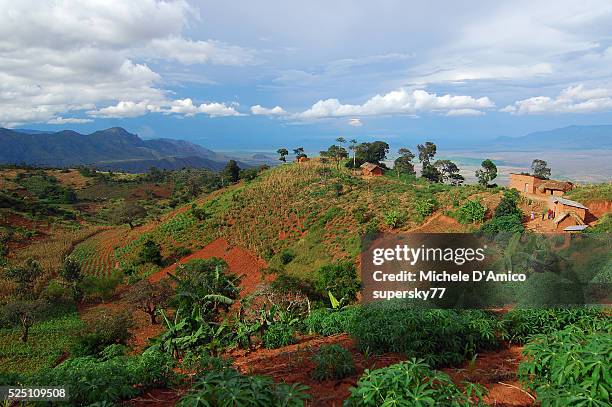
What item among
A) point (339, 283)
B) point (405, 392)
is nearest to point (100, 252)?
point (339, 283)

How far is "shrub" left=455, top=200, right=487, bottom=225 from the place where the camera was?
75.8ft

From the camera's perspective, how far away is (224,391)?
391 centimetres

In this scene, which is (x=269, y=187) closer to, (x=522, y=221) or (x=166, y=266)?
(x=166, y=266)

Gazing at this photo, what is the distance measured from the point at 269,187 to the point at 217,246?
11618mm

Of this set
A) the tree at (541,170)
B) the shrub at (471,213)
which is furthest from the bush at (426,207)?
the tree at (541,170)

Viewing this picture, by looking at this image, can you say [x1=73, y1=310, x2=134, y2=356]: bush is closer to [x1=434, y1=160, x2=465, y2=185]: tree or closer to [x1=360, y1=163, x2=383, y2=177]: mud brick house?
[x1=360, y1=163, x2=383, y2=177]: mud brick house

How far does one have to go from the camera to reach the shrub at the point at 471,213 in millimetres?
23094

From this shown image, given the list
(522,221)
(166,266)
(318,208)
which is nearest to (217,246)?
(166,266)

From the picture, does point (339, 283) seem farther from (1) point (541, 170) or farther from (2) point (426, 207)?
(1) point (541, 170)

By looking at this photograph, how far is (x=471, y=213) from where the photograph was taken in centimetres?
2330

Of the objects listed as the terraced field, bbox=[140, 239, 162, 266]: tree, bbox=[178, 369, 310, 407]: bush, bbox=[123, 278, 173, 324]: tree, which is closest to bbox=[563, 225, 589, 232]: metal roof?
bbox=[123, 278, 173, 324]: tree

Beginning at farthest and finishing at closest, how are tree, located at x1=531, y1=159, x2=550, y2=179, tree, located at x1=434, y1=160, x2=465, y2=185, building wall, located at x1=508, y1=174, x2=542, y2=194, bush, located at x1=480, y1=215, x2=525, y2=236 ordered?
1. tree, located at x1=434, y1=160, x2=465, y2=185
2. tree, located at x1=531, y1=159, x2=550, y2=179
3. building wall, located at x1=508, y1=174, x2=542, y2=194
4. bush, located at x1=480, y1=215, x2=525, y2=236

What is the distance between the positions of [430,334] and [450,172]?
48.8 meters

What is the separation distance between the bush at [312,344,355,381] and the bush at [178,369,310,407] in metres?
1.97
